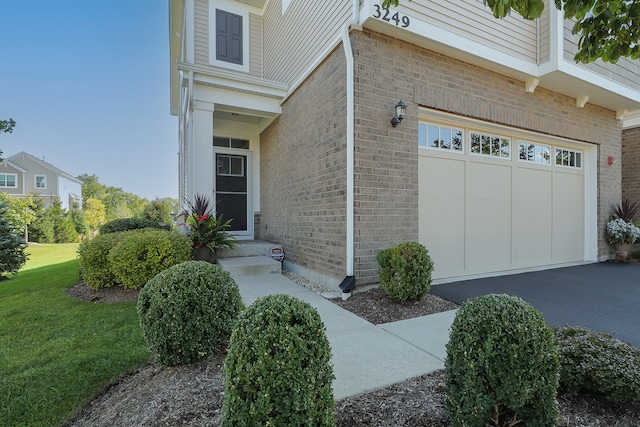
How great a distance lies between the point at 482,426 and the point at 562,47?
22.2 feet

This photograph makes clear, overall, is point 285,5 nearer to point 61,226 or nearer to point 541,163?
point 541,163

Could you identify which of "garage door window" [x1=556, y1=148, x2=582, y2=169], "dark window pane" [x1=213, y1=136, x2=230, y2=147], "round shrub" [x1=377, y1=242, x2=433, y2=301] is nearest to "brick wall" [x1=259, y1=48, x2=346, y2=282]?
"round shrub" [x1=377, y1=242, x2=433, y2=301]

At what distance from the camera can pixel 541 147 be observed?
670 centimetres

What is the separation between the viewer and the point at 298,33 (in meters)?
6.20

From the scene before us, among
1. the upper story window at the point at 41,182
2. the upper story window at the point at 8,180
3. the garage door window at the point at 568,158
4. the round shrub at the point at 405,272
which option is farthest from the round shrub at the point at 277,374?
the upper story window at the point at 8,180

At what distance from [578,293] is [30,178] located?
3675 centimetres

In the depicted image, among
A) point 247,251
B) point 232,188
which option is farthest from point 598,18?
point 232,188

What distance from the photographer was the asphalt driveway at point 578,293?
3.52m

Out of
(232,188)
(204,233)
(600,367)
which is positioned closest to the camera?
(600,367)

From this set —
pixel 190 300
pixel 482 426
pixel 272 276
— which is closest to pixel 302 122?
pixel 272 276

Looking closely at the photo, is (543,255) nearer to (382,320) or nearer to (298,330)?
(382,320)

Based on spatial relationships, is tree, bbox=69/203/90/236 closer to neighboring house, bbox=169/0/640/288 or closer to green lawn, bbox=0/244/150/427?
neighboring house, bbox=169/0/640/288

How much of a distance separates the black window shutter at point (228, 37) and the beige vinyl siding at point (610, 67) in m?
7.05

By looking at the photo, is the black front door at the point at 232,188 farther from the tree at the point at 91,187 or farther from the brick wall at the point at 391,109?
the tree at the point at 91,187
